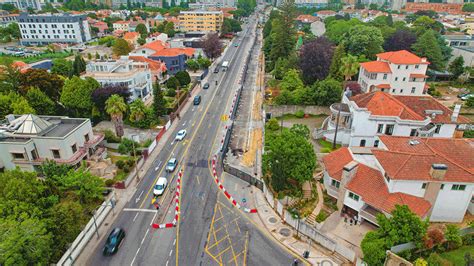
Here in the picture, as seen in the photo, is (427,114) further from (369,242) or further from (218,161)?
(218,161)

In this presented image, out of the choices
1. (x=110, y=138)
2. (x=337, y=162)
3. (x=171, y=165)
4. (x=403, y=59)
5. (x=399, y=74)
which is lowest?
(x=171, y=165)

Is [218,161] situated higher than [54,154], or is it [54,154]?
[54,154]

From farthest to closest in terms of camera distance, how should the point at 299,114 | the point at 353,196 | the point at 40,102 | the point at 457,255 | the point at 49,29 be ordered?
the point at 49,29
the point at 299,114
the point at 40,102
the point at 353,196
the point at 457,255

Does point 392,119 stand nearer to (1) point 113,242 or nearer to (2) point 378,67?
(2) point 378,67

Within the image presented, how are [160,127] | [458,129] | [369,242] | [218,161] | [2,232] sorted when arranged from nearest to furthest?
[2,232], [369,242], [218,161], [458,129], [160,127]

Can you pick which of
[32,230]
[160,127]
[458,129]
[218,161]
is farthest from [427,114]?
[32,230]

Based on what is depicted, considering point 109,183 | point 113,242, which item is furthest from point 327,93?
point 113,242

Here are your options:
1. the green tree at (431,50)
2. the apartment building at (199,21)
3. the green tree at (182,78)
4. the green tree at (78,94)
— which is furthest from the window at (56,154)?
the apartment building at (199,21)
